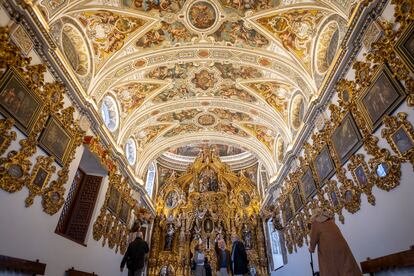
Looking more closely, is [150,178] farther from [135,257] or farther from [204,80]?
[135,257]

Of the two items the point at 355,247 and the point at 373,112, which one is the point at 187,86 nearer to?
the point at 373,112

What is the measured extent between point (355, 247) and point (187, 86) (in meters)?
10.2

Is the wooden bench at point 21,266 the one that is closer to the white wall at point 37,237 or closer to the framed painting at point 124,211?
the white wall at point 37,237

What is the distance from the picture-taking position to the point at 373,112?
6.06 metres

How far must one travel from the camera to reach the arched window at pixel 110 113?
11.8m

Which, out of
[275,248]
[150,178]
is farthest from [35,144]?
[275,248]

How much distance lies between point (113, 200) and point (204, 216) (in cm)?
919

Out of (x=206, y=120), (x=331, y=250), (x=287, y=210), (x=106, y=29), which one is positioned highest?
(x=206, y=120)

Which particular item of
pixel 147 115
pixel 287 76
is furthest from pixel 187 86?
pixel 287 76

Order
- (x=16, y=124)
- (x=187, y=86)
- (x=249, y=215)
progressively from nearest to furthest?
1. (x=16, y=124)
2. (x=187, y=86)
3. (x=249, y=215)

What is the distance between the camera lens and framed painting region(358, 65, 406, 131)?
5317mm

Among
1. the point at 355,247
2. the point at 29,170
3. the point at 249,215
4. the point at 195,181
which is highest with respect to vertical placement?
the point at 195,181

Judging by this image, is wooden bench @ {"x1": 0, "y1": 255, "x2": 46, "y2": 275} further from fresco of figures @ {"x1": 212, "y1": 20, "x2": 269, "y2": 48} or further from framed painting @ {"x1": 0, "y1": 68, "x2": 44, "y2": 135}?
fresco of figures @ {"x1": 212, "y1": 20, "x2": 269, "y2": 48}

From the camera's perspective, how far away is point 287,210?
41.6ft
